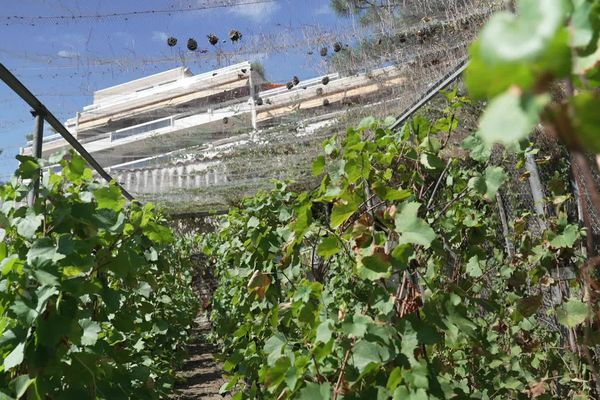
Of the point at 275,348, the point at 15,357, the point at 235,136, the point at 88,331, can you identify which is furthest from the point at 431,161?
the point at 235,136

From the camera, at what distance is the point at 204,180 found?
8672mm

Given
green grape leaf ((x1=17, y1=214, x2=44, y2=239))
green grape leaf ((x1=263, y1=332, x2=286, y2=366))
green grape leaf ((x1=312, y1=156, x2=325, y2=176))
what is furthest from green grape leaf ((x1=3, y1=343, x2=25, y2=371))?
green grape leaf ((x1=312, y1=156, x2=325, y2=176))

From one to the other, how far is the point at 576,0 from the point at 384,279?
1.11m

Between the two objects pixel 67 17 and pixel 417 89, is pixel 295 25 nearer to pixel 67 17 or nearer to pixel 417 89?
pixel 417 89

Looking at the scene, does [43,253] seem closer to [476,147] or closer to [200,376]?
[476,147]

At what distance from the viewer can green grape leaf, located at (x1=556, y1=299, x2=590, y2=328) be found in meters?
1.79

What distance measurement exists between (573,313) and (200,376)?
6.15 meters

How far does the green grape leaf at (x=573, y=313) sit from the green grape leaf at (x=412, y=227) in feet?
2.51

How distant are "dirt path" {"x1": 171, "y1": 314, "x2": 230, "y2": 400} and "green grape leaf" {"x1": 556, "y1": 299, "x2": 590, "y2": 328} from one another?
11.3 ft

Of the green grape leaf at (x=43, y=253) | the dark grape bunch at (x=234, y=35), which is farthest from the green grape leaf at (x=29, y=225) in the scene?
the dark grape bunch at (x=234, y=35)

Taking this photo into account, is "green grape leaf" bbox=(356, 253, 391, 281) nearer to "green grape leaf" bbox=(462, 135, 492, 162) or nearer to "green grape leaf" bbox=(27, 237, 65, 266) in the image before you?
"green grape leaf" bbox=(462, 135, 492, 162)

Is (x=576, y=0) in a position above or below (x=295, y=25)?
below

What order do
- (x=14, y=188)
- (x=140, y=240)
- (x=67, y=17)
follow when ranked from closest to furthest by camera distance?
1. (x=14, y=188)
2. (x=140, y=240)
3. (x=67, y=17)

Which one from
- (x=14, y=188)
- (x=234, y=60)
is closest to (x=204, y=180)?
(x=234, y=60)
